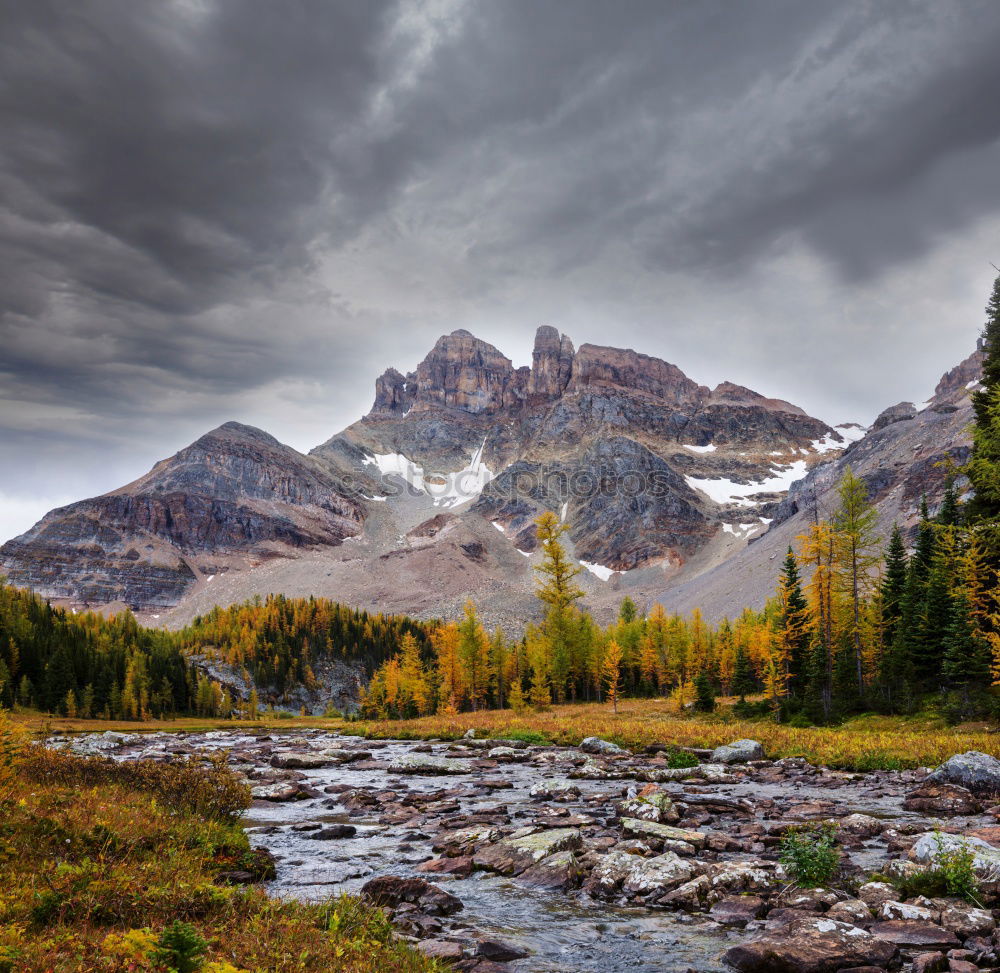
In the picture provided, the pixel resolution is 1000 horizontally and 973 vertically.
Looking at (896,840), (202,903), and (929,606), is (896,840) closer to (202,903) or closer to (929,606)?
(202,903)

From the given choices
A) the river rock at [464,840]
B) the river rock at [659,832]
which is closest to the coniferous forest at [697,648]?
the river rock at [659,832]

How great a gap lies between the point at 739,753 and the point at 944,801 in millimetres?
11643

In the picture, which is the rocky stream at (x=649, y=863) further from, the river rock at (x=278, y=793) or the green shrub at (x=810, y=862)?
the green shrub at (x=810, y=862)

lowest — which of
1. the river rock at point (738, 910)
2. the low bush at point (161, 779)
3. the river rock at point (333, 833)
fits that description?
the river rock at point (333, 833)

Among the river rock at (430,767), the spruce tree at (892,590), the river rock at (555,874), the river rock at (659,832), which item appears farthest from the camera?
the spruce tree at (892,590)

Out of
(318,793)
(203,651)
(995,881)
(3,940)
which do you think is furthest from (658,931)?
(203,651)

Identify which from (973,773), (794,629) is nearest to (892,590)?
(794,629)

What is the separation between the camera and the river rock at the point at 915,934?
26.9ft

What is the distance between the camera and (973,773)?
18.1m

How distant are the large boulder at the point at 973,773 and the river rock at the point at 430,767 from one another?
18185 mm

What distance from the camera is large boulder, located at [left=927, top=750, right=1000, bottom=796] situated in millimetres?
17453

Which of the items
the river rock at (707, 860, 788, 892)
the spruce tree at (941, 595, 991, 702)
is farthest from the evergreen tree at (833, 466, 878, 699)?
the river rock at (707, 860, 788, 892)

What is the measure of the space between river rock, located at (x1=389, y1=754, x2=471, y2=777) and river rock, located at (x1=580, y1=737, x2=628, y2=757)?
716cm

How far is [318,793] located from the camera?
23234mm
